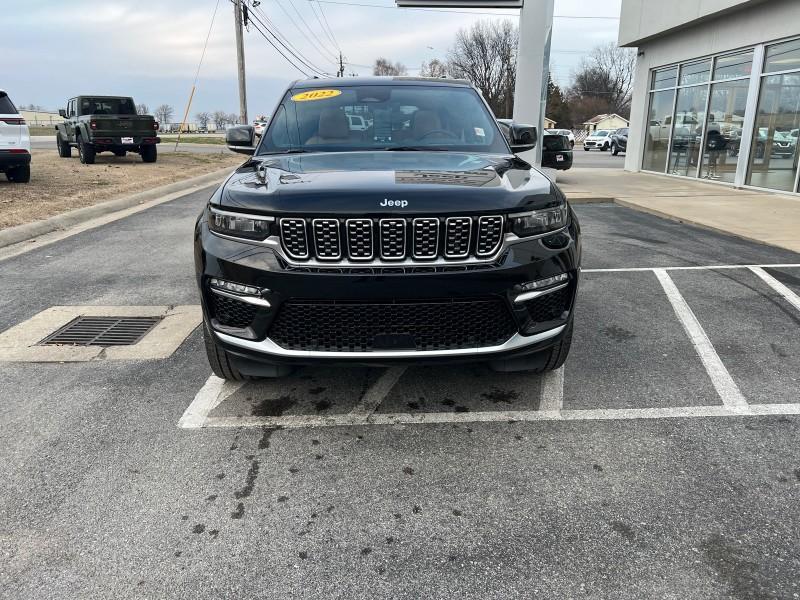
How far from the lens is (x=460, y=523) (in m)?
2.37

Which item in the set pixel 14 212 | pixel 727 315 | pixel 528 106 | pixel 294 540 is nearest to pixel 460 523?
pixel 294 540

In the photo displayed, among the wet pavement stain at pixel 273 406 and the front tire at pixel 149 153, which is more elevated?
the front tire at pixel 149 153

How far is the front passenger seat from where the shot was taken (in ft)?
13.2

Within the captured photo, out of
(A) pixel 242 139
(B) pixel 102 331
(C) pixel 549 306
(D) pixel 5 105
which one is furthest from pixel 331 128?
(D) pixel 5 105

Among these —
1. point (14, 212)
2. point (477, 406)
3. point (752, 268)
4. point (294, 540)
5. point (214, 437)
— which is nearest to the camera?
point (294, 540)

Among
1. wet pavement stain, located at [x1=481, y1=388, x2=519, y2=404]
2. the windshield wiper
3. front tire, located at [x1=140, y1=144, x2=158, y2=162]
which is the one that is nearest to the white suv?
front tire, located at [x1=140, y1=144, x2=158, y2=162]

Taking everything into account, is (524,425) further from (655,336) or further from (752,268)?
(752,268)

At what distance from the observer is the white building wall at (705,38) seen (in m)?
13.0

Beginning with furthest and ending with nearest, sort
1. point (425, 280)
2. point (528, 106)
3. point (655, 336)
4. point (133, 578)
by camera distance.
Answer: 1. point (528, 106)
2. point (655, 336)
3. point (425, 280)
4. point (133, 578)

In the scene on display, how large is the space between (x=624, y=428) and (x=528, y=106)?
1109cm

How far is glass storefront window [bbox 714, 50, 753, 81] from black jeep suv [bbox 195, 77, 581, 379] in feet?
46.3

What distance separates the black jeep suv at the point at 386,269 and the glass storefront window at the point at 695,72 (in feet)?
51.6

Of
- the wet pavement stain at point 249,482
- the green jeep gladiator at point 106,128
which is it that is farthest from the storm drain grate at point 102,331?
the green jeep gladiator at point 106,128

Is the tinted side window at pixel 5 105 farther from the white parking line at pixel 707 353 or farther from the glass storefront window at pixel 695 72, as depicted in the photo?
the glass storefront window at pixel 695 72
